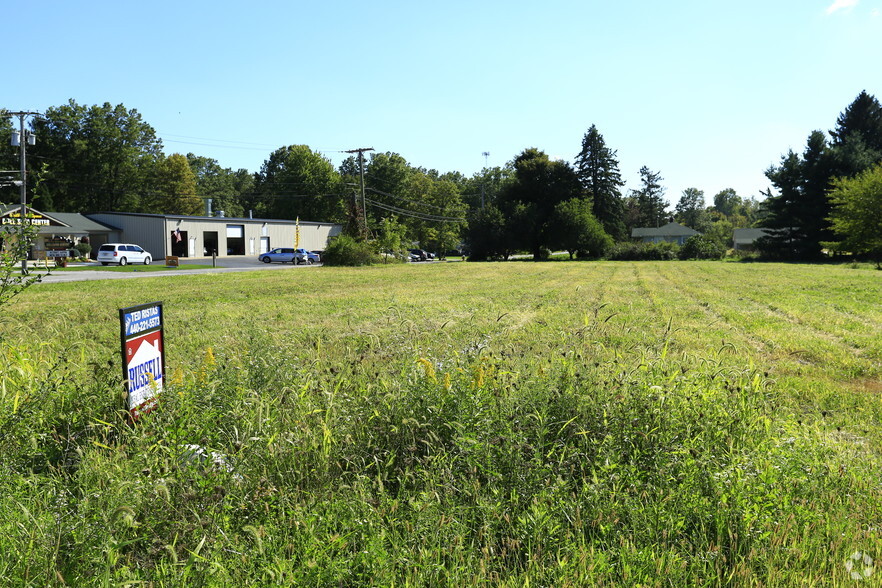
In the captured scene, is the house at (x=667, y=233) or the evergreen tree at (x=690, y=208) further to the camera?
the evergreen tree at (x=690, y=208)

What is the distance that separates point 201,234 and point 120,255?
17.1 meters

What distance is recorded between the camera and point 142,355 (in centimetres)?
444

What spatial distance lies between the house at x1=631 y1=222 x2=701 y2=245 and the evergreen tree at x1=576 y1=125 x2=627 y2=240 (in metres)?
30.3

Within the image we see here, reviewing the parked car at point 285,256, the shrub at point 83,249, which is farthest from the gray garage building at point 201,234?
the shrub at point 83,249

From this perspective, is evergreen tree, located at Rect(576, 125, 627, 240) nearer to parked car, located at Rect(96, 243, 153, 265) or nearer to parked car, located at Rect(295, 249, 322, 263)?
parked car, located at Rect(295, 249, 322, 263)

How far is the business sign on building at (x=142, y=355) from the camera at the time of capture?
4.12 m

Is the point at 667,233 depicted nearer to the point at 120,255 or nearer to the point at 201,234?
the point at 201,234

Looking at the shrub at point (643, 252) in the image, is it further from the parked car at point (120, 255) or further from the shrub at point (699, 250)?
the parked car at point (120, 255)

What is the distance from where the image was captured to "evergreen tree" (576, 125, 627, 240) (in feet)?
242

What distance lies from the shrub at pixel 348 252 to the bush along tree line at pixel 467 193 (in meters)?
0.22

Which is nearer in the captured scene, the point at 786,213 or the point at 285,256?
the point at 285,256

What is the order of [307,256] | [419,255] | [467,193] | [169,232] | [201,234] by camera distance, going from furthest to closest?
[467,193], [419,255], [201,234], [169,232], [307,256]

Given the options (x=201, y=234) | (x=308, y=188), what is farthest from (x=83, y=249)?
(x=308, y=188)

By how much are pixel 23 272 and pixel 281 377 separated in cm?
196
